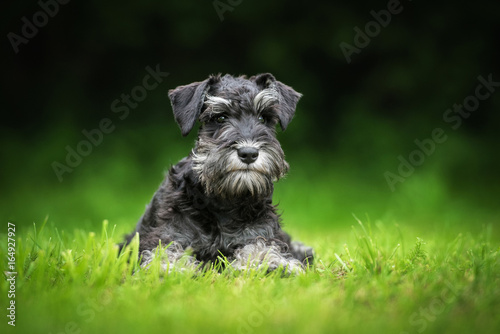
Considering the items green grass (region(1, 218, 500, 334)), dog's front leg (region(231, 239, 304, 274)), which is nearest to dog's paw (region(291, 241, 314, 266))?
dog's front leg (region(231, 239, 304, 274))

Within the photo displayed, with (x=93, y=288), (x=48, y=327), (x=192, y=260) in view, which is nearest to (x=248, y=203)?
(x=192, y=260)

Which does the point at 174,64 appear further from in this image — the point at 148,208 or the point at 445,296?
the point at 445,296

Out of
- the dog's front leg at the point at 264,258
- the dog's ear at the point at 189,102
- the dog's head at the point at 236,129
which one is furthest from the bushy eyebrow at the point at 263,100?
the dog's front leg at the point at 264,258

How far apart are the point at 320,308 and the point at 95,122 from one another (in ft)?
29.4

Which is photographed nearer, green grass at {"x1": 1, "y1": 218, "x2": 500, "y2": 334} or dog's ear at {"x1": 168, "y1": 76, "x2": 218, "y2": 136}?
green grass at {"x1": 1, "y1": 218, "x2": 500, "y2": 334}

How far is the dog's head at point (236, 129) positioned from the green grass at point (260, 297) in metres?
0.70

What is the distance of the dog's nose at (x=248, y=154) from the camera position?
3.68 meters

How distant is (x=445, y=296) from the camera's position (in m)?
2.87

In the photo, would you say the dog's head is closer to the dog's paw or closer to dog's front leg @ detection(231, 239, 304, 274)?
dog's front leg @ detection(231, 239, 304, 274)

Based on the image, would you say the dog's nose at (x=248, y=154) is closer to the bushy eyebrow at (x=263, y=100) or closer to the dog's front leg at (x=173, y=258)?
the bushy eyebrow at (x=263, y=100)

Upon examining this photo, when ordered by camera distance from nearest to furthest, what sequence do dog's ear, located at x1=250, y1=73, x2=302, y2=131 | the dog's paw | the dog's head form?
the dog's head, dog's ear, located at x1=250, y1=73, x2=302, y2=131, the dog's paw

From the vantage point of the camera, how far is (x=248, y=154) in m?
3.68

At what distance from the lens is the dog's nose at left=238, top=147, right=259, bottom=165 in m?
3.68

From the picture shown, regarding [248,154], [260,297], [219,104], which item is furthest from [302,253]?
[260,297]
